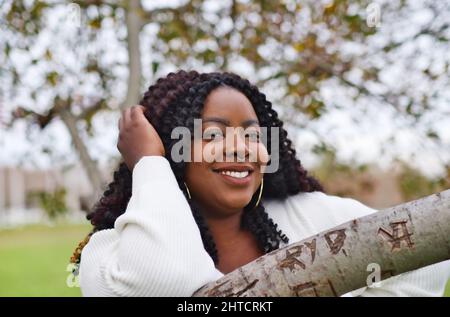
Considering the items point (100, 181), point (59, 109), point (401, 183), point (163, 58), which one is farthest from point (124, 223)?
point (401, 183)

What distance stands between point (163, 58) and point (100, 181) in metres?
0.94

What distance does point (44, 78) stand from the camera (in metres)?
3.33

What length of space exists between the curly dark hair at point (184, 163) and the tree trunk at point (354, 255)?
1.64 ft

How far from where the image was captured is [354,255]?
1.35m

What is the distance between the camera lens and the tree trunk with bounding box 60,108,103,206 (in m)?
3.14

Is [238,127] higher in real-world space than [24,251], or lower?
lower

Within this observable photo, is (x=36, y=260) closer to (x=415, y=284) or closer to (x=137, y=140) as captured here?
(x=137, y=140)

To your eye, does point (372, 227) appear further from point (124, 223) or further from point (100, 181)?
point (100, 181)

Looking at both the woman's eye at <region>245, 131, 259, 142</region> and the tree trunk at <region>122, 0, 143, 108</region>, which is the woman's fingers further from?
A: the tree trunk at <region>122, 0, 143, 108</region>

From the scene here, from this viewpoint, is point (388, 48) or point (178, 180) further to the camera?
point (388, 48)

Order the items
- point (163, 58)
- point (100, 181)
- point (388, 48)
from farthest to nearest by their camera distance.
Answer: point (163, 58) < point (388, 48) < point (100, 181)

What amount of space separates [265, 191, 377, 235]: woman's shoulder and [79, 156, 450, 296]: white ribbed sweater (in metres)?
0.29

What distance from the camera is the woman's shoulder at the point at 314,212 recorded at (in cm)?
200

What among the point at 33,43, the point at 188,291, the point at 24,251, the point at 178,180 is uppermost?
the point at 24,251
